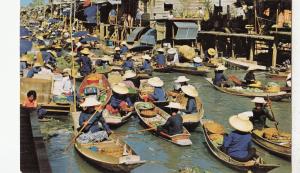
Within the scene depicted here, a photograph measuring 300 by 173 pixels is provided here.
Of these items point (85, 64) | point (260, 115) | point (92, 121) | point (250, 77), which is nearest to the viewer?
point (92, 121)

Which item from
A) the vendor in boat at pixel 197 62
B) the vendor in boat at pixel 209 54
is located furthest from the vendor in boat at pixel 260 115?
the vendor in boat at pixel 209 54

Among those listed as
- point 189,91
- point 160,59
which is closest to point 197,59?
point 160,59

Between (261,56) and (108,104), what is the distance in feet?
10.8

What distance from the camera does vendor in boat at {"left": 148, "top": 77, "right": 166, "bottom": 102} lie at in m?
8.59

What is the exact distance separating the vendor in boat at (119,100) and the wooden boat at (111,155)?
79cm

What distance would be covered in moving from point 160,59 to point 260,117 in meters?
2.10

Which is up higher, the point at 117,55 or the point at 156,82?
the point at 117,55

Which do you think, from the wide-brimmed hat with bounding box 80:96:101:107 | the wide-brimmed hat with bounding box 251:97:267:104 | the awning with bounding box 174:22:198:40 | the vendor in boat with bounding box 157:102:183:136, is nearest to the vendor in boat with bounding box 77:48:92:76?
the wide-brimmed hat with bounding box 80:96:101:107

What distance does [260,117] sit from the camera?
791cm

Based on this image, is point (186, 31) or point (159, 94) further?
point (186, 31)

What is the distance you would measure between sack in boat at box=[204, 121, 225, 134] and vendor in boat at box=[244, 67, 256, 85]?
3.88ft

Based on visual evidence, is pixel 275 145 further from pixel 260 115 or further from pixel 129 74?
pixel 129 74

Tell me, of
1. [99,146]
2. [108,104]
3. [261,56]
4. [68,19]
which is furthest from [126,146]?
[261,56]
